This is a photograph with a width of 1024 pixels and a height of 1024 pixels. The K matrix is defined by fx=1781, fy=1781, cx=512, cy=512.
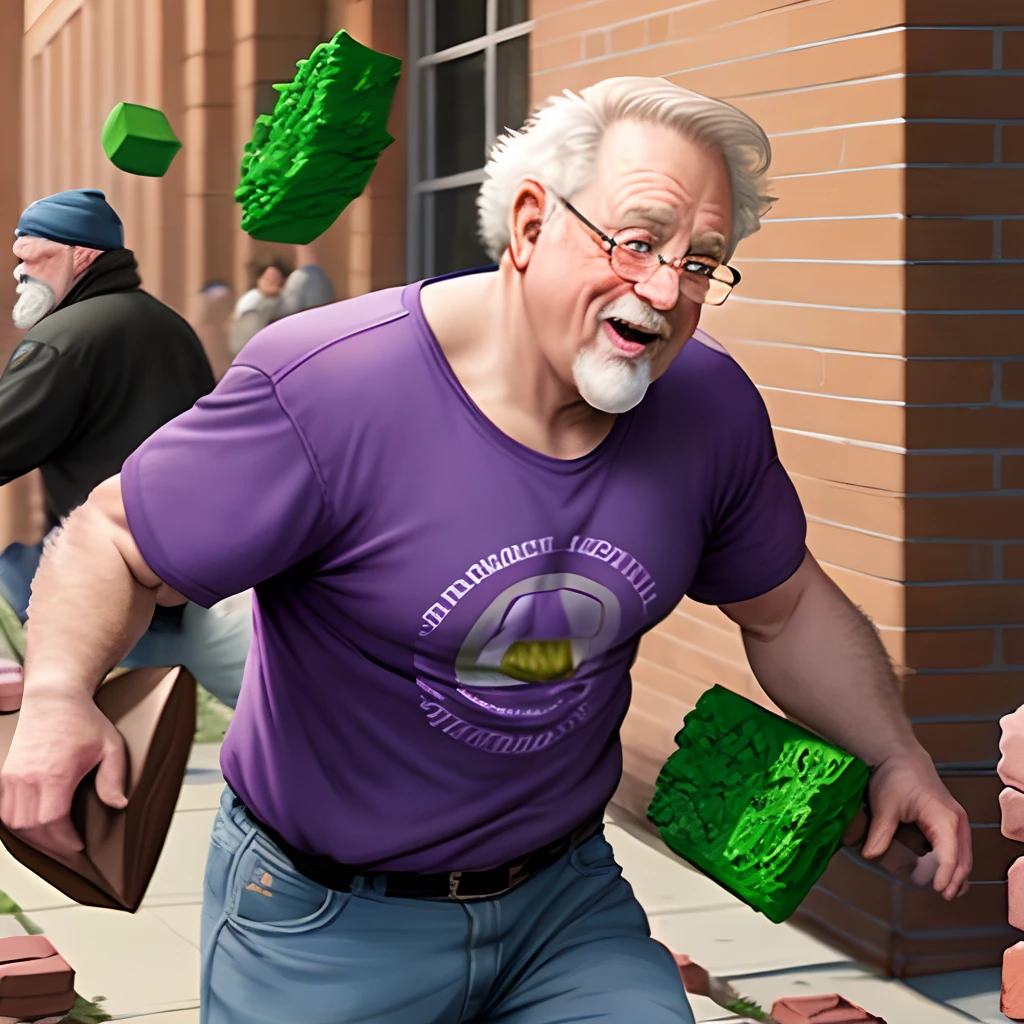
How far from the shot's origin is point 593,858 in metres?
2.30

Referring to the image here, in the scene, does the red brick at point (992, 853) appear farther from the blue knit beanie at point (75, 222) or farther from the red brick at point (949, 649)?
the blue knit beanie at point (75, 222)

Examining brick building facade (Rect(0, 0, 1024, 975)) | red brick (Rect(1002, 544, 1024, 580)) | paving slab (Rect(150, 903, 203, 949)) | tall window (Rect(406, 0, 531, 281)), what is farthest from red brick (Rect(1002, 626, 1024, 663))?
tall window (Rect(406, 0, 531, 281))

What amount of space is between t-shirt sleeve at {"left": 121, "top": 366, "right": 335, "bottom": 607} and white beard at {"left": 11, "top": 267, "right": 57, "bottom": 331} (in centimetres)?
349

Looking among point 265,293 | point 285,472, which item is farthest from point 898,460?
point 265,293

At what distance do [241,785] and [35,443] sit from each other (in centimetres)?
284

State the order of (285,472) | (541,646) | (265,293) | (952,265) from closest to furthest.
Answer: (285,472), (541,646), (952,265), (265,293)

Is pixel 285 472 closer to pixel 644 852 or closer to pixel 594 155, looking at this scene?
pixel 594 155

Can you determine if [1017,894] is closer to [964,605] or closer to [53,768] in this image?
[964,605]

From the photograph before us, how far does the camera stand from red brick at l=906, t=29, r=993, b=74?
3797 millimetres

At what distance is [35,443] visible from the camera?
488 centimetres

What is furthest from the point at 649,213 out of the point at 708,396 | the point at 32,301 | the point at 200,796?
the point at 200,796

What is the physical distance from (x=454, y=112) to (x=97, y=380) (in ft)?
7.79

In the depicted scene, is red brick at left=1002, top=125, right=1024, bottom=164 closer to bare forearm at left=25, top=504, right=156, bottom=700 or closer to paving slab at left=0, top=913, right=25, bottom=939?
bare forearm at left=25, top=504, right=156, bottom=700

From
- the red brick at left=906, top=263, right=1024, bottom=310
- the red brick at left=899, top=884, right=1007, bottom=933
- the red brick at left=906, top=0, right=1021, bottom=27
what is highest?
the red brick at left=906, top=0, right=1021, bottom=27
